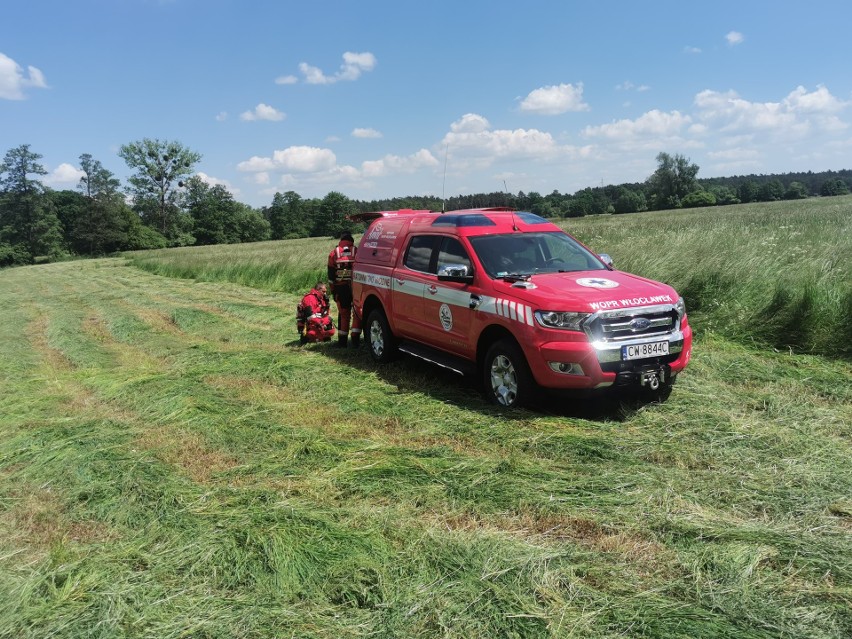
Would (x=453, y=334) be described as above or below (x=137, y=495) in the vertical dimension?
above

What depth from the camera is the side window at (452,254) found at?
7.08m

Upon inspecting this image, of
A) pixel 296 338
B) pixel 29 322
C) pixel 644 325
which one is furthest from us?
pixel 29 322

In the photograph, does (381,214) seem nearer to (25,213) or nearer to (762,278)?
(762,278)

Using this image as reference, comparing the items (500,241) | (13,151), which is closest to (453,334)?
(500,241)

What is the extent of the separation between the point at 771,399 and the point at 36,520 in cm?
669

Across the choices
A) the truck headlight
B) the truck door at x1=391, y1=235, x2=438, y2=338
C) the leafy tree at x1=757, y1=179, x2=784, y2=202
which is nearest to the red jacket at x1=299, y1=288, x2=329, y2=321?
the truck door at x1=391, y1=235, x2=438, y2=338

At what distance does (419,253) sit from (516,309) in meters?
2.43

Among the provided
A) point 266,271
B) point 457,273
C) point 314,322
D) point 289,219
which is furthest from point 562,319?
point 289,219

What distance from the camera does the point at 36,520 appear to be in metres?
4.28

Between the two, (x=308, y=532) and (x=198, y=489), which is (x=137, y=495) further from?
(x=308, y=532)

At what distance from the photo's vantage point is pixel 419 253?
8.12m

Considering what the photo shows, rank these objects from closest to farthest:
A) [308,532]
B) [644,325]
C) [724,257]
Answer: [308,532]
[644,325]
[724,257]

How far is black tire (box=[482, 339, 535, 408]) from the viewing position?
602 cm

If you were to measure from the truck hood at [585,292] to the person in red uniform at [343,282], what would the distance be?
175 inches
